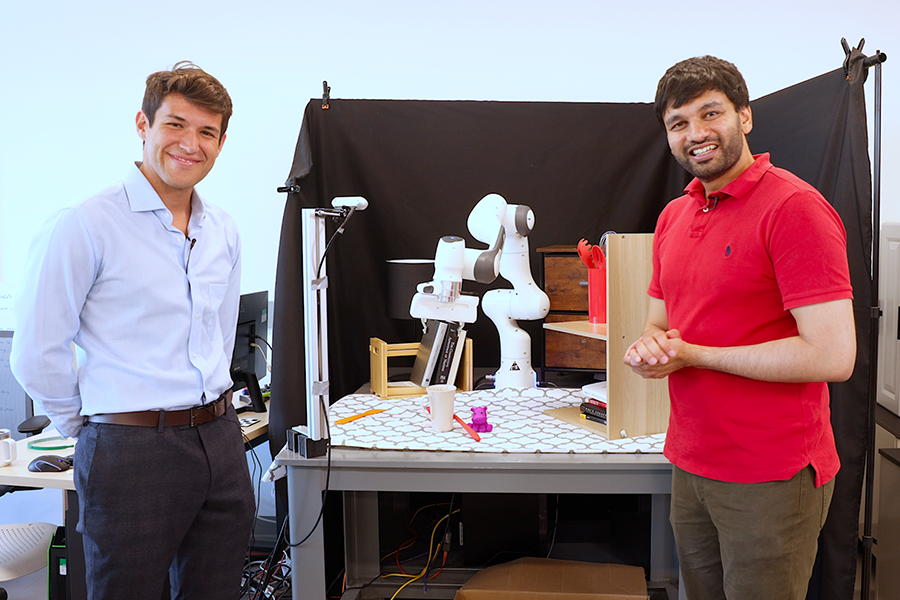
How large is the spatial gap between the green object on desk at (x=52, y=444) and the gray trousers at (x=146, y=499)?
92cm

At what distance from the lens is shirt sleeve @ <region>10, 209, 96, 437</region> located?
131 centimetres

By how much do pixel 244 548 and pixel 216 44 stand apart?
7.68 ft

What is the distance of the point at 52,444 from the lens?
2.18 m

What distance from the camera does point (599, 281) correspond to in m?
2.01

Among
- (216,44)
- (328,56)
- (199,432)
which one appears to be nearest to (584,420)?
(199,432)

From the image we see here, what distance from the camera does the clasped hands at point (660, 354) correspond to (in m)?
1.28

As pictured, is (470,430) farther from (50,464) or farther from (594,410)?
(50,464)

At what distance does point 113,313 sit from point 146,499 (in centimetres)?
39

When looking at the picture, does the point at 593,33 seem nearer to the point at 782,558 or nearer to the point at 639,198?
the point at 639,198

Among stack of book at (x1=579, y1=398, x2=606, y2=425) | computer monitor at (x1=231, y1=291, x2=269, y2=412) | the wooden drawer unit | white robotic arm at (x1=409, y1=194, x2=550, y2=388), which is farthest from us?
computer monitor at (x1=231, y1=291, x2=269, y2=412)

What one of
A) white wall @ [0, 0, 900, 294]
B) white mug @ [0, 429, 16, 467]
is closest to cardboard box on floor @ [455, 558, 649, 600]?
white mug @ [0, 429, 16, 467]

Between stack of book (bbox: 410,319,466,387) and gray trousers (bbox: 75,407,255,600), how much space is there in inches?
38.2

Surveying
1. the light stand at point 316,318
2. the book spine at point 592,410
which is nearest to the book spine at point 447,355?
the book spine at point 592,410

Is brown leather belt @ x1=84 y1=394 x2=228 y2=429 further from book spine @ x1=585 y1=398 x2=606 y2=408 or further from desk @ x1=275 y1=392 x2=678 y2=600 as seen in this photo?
book spine @ x1=585 y1=398 x2=606 y2=408
